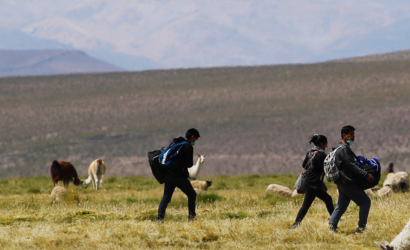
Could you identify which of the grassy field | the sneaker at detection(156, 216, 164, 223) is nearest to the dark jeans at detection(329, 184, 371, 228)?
the grassy field

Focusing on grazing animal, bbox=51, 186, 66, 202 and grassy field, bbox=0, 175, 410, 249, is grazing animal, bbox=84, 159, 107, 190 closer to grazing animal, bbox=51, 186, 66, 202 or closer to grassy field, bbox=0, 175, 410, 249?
grazing animal, bbox=51, 186, 66, 202

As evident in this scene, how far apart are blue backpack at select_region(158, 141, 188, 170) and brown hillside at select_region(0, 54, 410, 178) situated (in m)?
41.9

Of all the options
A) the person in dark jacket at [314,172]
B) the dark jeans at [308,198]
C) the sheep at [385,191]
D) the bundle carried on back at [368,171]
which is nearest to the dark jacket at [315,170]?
the person in dark jacket at [314,172]

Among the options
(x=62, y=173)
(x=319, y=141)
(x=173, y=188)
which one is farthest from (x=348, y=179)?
(x=62, y=173)

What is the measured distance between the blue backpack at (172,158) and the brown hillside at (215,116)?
4193 centimetres

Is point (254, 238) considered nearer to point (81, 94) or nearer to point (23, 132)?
point (23, 132)

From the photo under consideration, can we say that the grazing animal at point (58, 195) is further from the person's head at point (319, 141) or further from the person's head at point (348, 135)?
the person's head at point (348, 135)

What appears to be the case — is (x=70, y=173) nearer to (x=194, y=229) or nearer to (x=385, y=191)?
(x=385, y=191)

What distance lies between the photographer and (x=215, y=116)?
69.1 meters

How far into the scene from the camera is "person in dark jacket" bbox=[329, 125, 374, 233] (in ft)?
34.6

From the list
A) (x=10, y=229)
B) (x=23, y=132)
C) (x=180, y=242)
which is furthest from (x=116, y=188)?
(x=23, y=132)

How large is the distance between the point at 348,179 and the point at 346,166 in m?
0.23

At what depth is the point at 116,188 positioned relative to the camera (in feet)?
85.6

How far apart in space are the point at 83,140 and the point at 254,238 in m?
56.6
